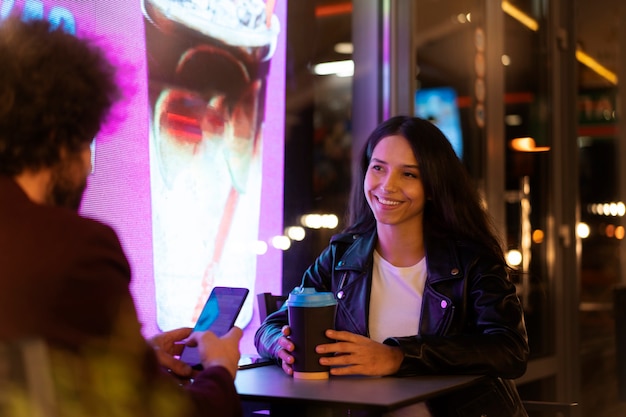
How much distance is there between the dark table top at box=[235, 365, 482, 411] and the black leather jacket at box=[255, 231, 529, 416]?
0.06 meters

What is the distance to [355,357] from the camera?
203 cm

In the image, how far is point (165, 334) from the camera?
201 cm

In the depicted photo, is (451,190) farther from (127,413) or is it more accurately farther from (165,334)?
(127,413)

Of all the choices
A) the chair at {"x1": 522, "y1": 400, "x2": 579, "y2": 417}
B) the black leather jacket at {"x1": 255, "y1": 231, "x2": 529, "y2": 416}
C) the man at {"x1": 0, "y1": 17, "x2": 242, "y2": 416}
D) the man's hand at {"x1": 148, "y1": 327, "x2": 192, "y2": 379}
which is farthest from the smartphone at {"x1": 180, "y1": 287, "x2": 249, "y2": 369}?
the chair at {"x1": 522, "y1": 400, "x2": 579, "y2": 417}

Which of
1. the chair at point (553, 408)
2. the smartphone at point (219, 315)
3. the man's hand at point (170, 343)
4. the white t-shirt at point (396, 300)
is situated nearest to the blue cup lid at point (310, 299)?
the smartphone at point (219, 315)

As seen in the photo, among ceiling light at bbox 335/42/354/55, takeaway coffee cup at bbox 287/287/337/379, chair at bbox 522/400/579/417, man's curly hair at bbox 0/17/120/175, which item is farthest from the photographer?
ceiling light at bbox 335/42/354/55

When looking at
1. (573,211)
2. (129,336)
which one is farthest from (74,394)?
(573,211)

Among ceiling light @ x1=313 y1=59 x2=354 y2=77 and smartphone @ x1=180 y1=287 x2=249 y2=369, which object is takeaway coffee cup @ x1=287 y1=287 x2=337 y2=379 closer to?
smartphone @ x1=180 y1=287 x2=249 y2=369

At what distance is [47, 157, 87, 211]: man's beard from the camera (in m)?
1.35

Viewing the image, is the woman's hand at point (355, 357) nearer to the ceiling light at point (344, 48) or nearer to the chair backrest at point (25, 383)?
the chair backrest at point (25, 383)

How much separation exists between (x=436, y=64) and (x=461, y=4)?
0.47 m

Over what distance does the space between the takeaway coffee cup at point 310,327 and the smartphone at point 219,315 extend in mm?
150

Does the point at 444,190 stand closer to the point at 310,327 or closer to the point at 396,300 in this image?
the point at 396,300

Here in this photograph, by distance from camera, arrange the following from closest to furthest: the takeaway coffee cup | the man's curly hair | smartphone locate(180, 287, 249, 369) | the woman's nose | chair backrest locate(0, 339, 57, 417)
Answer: chair backrest locate(0, 339, 57, 417) < the man's curly hair < smartphone locate(180, 287, 249, 369) < the takeaway coffee cup < the woman's nose
